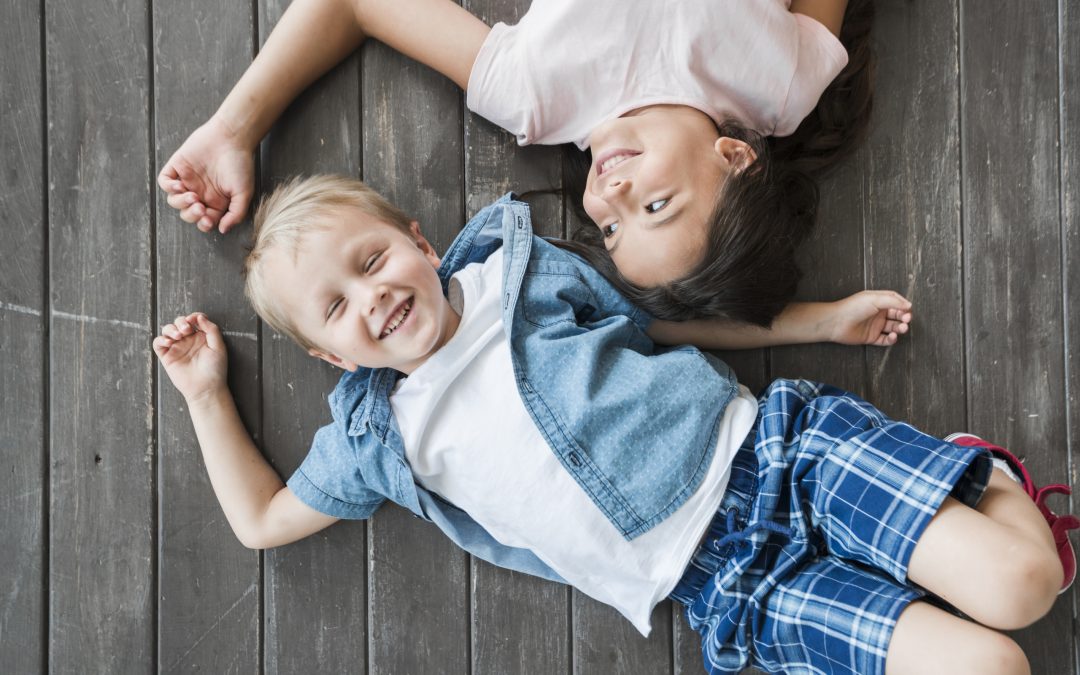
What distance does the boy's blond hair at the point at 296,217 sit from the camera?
2.74 ft

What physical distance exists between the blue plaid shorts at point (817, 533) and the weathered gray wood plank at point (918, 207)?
0.62 feet

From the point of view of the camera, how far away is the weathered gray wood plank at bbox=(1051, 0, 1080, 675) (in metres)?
1.02

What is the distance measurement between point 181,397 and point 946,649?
1.05 meters

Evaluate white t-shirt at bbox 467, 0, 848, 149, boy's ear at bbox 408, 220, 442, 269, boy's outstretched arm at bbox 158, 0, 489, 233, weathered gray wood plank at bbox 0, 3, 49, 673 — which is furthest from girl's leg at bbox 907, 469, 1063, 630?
weathered gray wood plank at bbox 0, 3, 49, 673

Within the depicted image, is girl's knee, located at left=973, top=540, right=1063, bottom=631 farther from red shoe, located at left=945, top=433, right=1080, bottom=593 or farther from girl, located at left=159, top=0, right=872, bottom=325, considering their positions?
girl, located at left=159, top=0, right=872, bottom=325

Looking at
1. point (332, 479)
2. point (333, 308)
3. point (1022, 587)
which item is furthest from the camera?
point (332, 479)

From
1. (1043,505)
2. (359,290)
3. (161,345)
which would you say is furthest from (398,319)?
(1043,505)

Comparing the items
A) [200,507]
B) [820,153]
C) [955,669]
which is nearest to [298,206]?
[200,507]

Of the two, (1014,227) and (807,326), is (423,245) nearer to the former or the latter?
(807,326)

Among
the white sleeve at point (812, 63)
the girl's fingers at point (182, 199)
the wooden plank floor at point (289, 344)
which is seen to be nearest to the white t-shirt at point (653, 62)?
the white sleeve at point (812, 63)

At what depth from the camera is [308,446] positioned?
103 cm

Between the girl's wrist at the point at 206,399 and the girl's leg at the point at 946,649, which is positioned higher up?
the girl's leg at the point at 946,649

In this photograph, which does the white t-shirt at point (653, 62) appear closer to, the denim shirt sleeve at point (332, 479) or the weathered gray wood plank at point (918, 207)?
the weathered gray wood plank at point (918, 207)

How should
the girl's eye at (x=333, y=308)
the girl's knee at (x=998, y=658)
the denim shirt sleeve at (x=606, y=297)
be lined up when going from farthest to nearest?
the denim shirt sleeve at (x=606, y=297) → the girl's eye at (x=333, y=308) → the girl's knee at (x=998, y=658)
